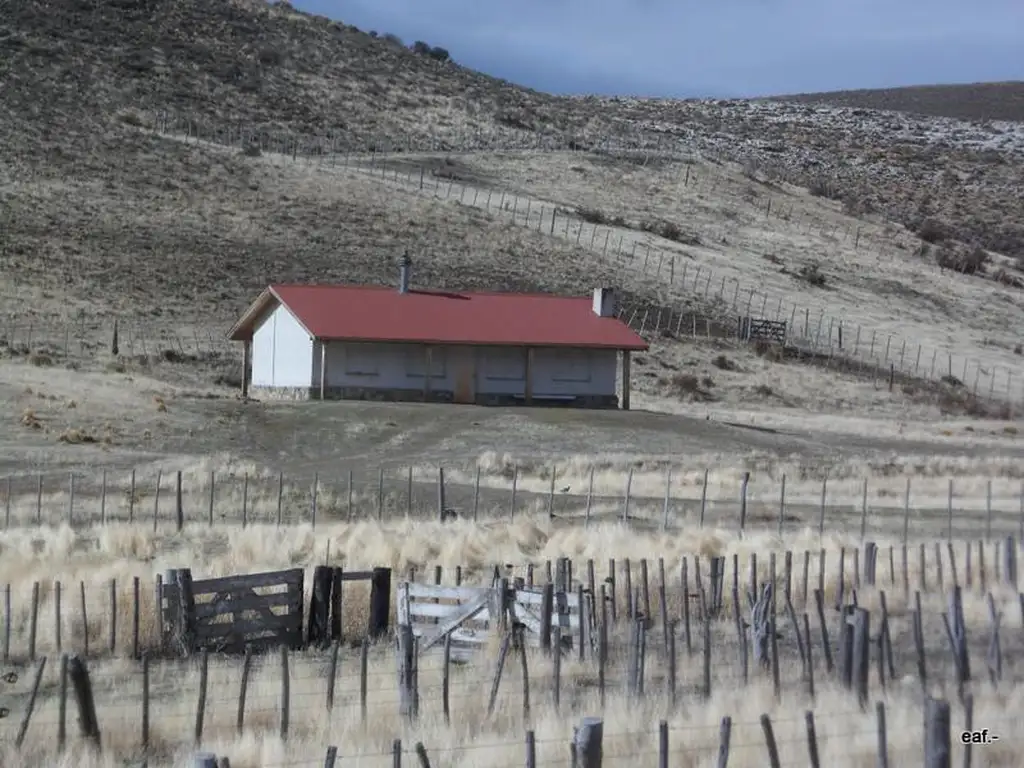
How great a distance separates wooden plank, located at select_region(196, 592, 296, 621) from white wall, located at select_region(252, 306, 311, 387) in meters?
31.8

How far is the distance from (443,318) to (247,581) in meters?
34.0

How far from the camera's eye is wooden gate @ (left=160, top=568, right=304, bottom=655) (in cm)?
1589

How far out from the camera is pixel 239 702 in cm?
1250

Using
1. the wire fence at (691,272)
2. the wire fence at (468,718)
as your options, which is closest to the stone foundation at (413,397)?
the wire fence at (691,272)

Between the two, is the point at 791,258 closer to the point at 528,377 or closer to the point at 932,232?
the point at 932,232

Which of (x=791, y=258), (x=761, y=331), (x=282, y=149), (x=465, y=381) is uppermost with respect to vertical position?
(x=282, y=149)

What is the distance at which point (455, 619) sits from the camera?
15.6m

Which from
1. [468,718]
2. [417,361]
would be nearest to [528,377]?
[417,361]

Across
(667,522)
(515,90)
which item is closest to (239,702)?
(667,522)

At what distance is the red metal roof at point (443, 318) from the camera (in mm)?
48500

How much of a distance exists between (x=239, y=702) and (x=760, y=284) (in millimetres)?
65345

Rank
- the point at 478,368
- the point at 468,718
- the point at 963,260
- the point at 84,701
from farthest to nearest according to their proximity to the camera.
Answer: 1. the point at 963,260
2. the point at 478,368
3. the point at 468,718
4. the point at 84,701

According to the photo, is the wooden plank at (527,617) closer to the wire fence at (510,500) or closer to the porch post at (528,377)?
the wire fence at (510,500)

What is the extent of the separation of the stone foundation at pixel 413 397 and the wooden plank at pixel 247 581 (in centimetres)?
3128
